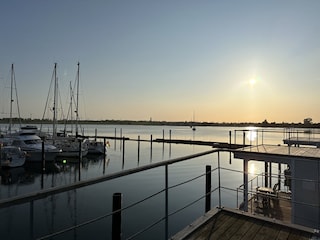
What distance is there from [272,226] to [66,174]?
23.1 metres

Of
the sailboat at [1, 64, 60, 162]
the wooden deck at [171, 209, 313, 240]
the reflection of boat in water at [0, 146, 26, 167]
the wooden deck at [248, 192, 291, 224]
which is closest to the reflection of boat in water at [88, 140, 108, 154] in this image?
the sailboat at [1, 64, 60, 162]

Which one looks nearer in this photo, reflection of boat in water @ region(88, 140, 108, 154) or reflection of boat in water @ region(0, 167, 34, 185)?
reflection of boat in water @ region(0, 167, 34, 185)

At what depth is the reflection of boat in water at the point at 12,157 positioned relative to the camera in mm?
24500

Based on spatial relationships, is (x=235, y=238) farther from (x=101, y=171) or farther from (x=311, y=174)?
(x=101, y=171)

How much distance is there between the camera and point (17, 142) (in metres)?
28.9

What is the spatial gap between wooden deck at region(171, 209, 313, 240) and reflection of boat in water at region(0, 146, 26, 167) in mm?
24557

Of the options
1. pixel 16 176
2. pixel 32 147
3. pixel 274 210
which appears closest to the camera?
pixel 274 210

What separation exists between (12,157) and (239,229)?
25482mm

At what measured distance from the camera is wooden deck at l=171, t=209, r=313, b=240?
3.87 meters

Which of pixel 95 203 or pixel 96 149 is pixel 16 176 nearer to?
pixel 95 203

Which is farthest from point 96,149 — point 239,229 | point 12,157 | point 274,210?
point 239,229

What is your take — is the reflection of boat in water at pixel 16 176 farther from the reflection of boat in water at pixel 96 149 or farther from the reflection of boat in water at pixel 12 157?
the reflection of boat in water at pixel 96 149

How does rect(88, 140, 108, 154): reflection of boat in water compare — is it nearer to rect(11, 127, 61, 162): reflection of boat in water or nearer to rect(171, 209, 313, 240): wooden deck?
rect(11, 127, 61, 162): reflection of boat in water

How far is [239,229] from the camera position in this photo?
4152 millimetres
